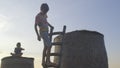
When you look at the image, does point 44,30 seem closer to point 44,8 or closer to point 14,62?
point 44,8

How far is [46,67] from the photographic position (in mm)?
10125

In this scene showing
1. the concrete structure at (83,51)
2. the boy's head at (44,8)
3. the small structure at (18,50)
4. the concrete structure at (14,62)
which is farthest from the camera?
the small structure at (18,50)

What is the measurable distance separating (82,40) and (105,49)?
103cm

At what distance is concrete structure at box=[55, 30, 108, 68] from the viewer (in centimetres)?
1010

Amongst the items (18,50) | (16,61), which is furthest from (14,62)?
(18,50)

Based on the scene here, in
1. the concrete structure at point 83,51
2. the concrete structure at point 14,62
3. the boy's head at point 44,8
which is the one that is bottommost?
the concrete structure at point 14,62

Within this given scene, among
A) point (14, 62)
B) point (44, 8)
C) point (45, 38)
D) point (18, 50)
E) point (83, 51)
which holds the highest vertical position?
point (44, 8)

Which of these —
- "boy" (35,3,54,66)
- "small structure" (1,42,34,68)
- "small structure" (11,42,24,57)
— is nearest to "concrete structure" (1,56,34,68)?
"small structure" (1,42,34,68)

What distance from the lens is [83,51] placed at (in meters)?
10.2

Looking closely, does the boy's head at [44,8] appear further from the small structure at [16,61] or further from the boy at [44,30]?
the small structure at [16,61]

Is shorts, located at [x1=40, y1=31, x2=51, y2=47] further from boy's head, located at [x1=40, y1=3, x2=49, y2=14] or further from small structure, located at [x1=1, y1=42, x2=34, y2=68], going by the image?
small structure, located at [x1=1, y1=42, x2=34, y2=68]

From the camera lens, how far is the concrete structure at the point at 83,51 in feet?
33.1

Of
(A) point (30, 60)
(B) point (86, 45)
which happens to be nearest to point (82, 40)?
(B) point (86, 45)

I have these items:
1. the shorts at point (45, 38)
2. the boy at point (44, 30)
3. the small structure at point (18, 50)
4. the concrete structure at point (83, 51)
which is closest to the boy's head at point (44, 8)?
the boy at point (44, 30)
